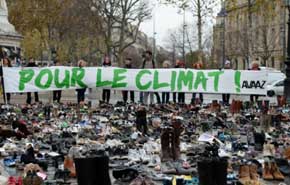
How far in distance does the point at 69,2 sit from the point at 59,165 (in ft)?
163

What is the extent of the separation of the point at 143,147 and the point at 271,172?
9.52ft

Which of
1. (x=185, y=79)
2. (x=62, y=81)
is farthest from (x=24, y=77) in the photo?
(x=185, y=79)

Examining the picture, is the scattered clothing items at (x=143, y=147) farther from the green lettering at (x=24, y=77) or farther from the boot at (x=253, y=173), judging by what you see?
the green lettering at (x=24, y=77)

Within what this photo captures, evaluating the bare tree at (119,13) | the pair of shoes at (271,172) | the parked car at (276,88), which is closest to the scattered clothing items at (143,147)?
the pair of shoes at (271,172)

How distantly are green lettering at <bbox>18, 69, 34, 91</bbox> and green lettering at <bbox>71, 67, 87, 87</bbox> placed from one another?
4.73 ft

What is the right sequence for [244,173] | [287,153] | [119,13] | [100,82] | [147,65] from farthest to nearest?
[119,13], [147,65], [100,82], [287,153], [244,173]

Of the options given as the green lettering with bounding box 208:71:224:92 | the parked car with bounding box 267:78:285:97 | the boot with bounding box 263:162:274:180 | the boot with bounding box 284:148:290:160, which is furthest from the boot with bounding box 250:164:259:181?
the parked car with bounding box 267:78:285:97

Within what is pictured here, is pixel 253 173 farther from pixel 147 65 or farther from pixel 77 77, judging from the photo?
pixel 147 65

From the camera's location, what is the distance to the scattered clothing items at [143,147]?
8.02 metres

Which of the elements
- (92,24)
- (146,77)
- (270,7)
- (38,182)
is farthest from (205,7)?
(38,182)

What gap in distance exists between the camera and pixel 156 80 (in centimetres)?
2341

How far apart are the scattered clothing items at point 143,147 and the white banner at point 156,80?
4395 mm

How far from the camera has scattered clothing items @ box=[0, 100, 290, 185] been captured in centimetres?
802

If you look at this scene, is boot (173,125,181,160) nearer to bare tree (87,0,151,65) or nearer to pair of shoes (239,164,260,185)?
pair of shoes (239,164,260,185)
